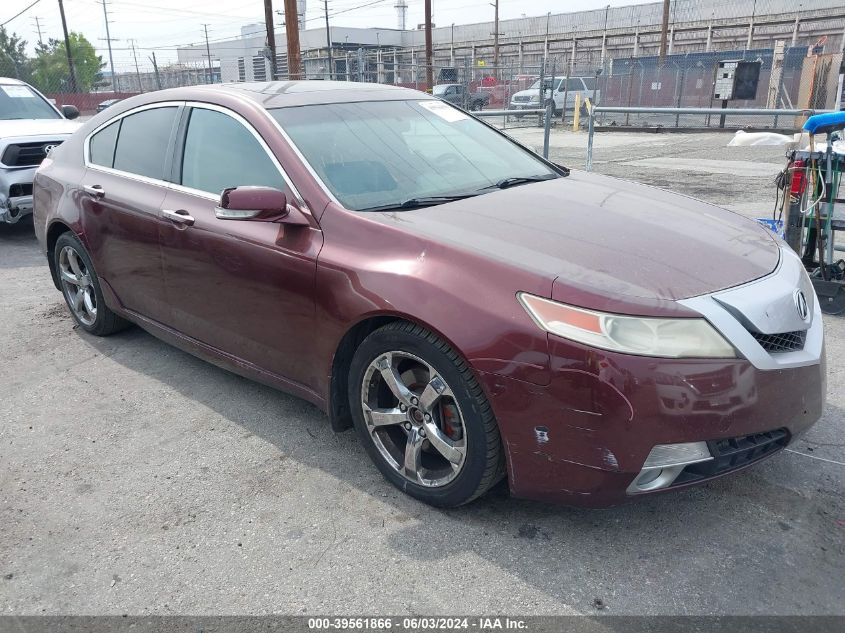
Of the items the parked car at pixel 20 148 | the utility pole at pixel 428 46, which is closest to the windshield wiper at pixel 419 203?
the parked car at pixel 20 148

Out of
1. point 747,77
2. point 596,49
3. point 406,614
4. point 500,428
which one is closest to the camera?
point 406,614

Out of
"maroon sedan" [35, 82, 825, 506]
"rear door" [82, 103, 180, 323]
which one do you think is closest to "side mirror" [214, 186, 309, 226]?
"maroon sedan" [35, 82, 825, 506]

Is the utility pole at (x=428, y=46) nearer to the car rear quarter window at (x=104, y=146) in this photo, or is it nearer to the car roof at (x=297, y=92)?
the car rear quarter window at (x=104, y=146)

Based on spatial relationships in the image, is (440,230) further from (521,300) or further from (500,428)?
(500,428)

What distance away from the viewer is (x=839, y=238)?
706cm

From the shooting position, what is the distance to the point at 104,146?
4.56 m

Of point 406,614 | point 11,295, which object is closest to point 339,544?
point 406,614

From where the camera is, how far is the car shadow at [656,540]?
240 cm

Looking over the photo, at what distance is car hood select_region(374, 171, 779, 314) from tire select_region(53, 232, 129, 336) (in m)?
2.63

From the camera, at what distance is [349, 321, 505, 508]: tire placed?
2.60 meters

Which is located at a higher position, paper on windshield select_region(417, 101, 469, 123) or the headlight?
paper on windshield select_region(417, 101, 469, 123)

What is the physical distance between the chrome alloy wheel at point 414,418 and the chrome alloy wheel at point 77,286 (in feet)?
8.77

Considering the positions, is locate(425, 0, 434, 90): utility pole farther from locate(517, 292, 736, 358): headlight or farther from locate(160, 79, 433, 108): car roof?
locate(517, 292, 736, 358): headlight

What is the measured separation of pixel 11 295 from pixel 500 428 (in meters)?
5.27
